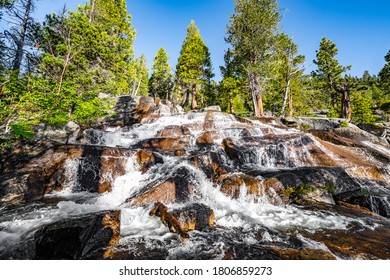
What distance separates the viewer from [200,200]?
23.4 feet

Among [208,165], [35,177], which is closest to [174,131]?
[208,165]

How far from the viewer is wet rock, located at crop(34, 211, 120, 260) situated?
3744mm

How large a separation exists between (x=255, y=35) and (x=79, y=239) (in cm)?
2363

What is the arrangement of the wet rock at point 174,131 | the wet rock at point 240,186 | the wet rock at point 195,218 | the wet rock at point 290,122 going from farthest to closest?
the wet rock at point 290,122
the wet rock at point 174,131
the wet rock at point 240,186
the wet rock at point 195,218

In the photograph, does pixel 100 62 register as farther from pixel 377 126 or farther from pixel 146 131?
pixel 377 126

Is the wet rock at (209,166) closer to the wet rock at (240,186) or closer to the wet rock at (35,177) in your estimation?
the wet rock at (240,186)

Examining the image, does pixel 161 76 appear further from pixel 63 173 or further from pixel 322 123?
pixel 63 173

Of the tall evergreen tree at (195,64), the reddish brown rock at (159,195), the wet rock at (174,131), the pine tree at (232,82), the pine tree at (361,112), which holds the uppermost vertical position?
the tall evergreen tree at (195,64)

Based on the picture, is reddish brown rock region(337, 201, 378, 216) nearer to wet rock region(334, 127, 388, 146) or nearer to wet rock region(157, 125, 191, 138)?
wet rock region(157, 125, 191, 138)

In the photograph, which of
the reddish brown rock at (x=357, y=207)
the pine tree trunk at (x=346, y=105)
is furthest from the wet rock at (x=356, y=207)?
the pine tree trunk at (x=346, y=105)

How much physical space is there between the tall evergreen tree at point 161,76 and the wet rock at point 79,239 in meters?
36.1

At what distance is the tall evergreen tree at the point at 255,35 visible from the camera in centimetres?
2033

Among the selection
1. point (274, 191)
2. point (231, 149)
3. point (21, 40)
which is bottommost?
point (274, 191)

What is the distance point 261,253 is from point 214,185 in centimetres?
387
